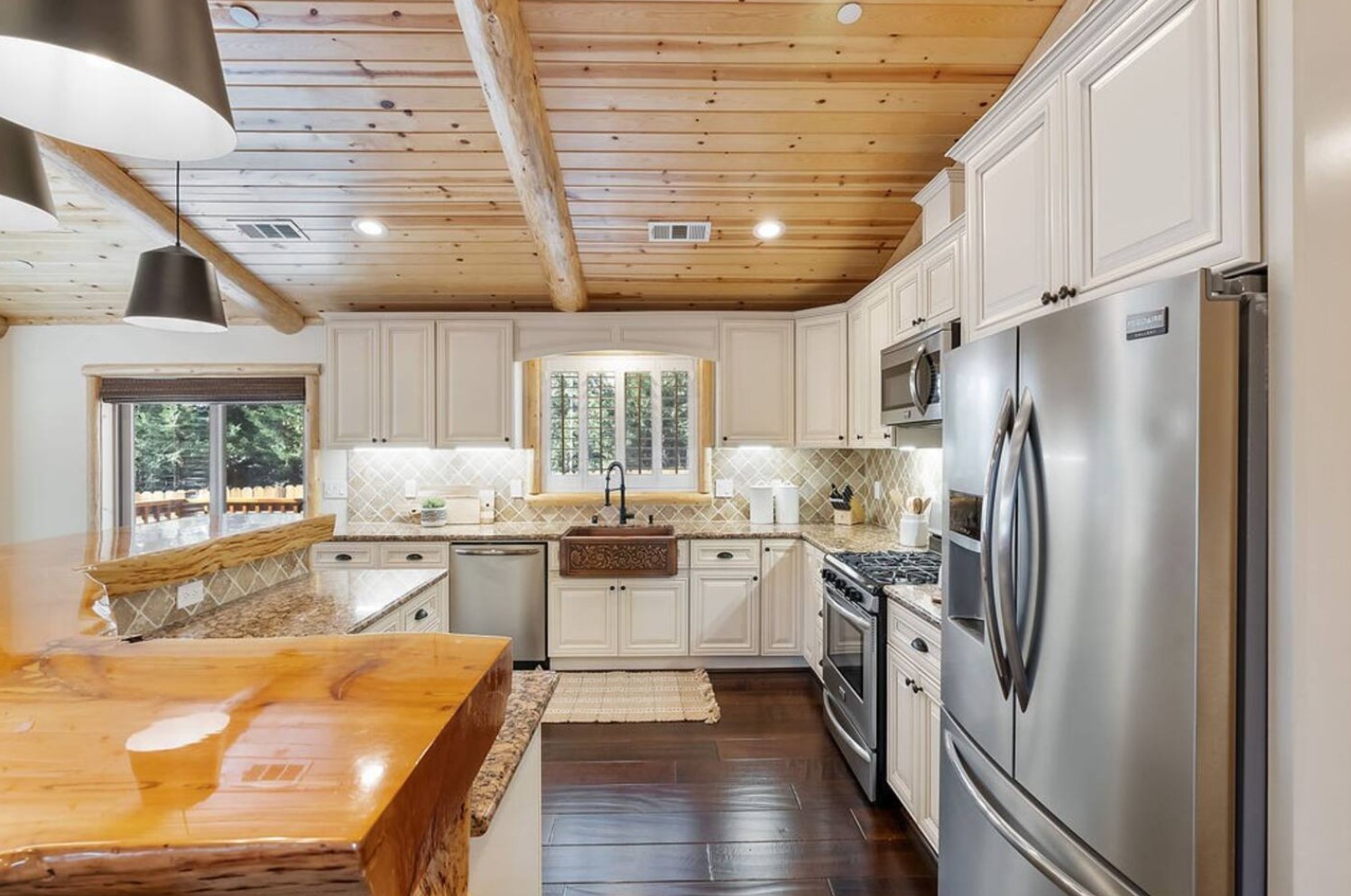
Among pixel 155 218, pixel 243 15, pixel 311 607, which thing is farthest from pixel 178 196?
pixel 311 607

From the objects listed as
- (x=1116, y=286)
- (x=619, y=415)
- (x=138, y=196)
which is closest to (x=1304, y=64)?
(x=1116, y=286)

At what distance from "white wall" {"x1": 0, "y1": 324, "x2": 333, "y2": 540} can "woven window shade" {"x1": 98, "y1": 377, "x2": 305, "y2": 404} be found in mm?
138

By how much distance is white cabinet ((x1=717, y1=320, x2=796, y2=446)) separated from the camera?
164 inches

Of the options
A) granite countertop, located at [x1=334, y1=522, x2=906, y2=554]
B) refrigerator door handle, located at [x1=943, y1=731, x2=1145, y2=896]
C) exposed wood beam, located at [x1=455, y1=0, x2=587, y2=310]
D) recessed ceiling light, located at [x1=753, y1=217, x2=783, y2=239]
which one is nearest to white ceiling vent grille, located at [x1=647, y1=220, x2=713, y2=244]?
recessed ceiling light, located at [x1=753, y1=217, x2=783, y2=239]

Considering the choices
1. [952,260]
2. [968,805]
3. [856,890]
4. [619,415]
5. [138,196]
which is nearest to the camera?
[968,805]

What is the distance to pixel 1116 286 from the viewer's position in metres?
1.29

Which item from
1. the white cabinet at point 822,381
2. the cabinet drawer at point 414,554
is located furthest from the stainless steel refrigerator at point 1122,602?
the cabinet drawer at point 414,554

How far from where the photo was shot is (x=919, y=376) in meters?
2.52

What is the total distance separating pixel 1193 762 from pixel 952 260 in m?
1.98

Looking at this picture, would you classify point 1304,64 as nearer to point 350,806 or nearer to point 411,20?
point 350,806

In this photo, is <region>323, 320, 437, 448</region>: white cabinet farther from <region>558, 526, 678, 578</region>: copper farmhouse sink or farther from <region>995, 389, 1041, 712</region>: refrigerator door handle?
<region>995, 389, 1041, 712</region>: refrigerator door handle

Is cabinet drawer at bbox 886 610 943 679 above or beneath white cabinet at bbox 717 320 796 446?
beneath

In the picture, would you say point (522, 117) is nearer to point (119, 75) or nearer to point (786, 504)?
point (119, 75)

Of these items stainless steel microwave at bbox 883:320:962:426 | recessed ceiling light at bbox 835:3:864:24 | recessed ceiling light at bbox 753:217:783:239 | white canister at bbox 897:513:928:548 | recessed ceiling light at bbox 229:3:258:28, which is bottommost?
white canister at bbox 897:513:928:548
